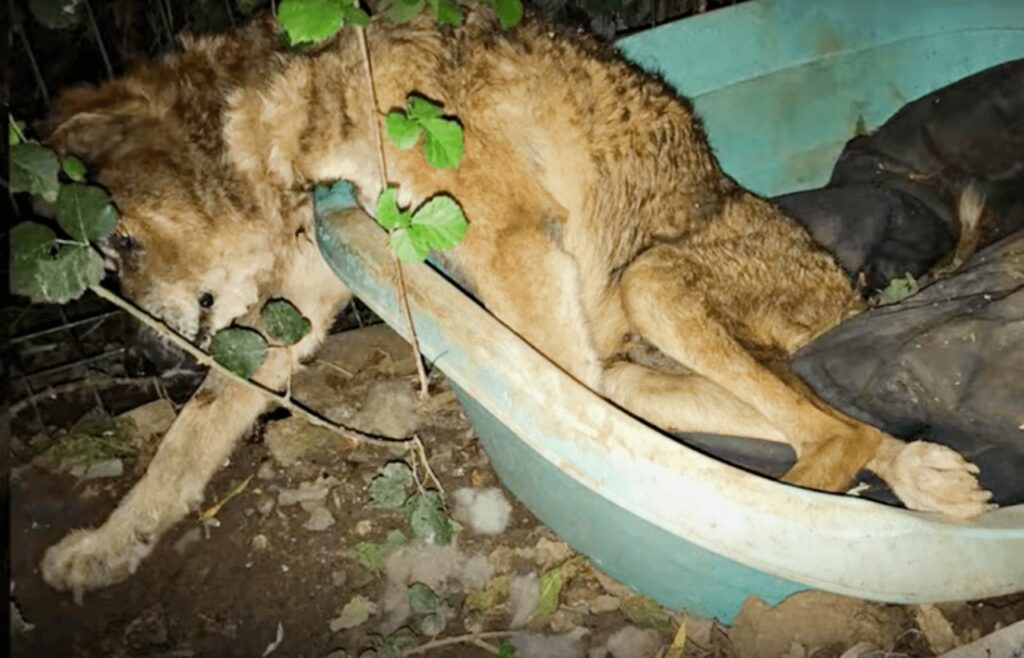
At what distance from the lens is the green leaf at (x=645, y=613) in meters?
3.33

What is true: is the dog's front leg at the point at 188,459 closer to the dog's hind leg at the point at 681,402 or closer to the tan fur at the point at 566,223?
the tan fur at the point at 566,223

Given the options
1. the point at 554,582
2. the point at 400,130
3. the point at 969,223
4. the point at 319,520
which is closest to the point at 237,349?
the point at 319,520

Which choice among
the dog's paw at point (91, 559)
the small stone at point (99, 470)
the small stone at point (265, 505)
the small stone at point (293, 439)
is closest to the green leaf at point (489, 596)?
the small stone at point (265, 505)

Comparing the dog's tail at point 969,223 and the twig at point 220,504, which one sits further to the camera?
the dog's tail at point 969,223

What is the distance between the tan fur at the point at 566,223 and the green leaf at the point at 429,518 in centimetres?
85

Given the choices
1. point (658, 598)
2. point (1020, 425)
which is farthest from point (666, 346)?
point (1020, 425)

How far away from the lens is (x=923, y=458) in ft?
8.73

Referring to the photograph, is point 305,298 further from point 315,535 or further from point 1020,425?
point 1020,425

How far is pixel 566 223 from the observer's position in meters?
3.29

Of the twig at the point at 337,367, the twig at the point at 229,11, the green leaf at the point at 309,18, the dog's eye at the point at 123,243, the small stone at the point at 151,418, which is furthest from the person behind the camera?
the twig at the point at 229,11

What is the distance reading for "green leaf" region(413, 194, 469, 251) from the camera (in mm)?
2598

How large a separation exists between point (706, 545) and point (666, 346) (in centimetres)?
114

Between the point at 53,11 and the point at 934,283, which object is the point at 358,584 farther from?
the point at 53,11

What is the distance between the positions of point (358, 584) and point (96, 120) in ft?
6.72
